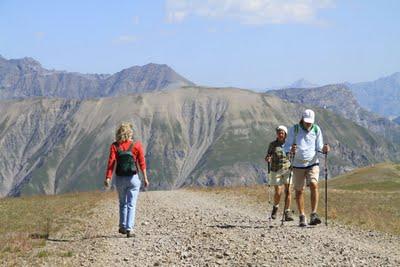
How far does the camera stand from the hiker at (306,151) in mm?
18281

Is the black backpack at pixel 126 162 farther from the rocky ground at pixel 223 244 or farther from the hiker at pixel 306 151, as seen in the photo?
the hiker at pixel 306 151

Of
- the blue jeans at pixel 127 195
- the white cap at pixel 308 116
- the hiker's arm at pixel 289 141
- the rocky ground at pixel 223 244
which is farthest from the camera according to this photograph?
the hiker's arm at pixel 289 141

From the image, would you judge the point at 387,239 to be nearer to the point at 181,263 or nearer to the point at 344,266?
the point at 344,266

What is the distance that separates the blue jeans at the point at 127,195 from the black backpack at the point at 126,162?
0.21 metres

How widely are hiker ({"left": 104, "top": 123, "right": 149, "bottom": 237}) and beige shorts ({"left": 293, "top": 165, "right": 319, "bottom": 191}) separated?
480 cm

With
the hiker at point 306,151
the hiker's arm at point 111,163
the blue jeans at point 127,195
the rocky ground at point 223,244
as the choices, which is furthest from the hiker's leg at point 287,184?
the hiker's arm at point 111,163

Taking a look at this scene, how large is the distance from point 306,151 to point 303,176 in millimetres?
844

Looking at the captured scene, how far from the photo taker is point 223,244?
14.6 metres

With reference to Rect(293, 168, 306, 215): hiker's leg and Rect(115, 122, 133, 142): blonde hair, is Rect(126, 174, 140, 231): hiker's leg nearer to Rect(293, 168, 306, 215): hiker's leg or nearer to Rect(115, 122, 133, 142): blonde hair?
Rect(115, 122, 133, 142): blonde hair

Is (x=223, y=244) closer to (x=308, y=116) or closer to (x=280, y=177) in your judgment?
(x=308, y=116)

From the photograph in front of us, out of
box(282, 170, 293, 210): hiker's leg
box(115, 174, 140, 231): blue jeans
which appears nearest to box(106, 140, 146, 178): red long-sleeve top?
box(115, 174, 140, 231): blue jeans

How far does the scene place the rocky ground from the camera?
42.9 ft

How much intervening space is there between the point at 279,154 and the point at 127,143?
18.3 ft

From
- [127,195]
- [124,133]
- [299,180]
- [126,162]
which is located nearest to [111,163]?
[126,162]
